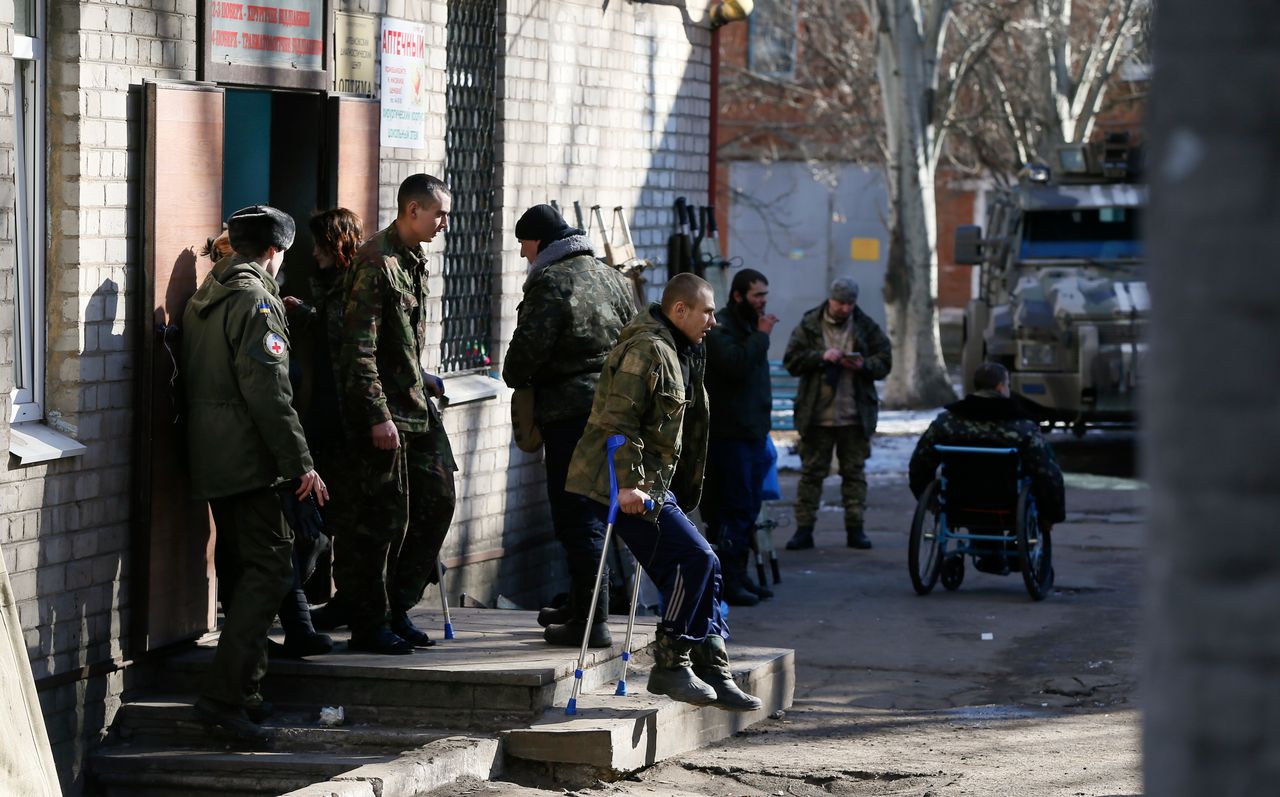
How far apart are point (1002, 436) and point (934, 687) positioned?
244 centimetres

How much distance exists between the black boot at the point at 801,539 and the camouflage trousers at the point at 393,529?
574cm

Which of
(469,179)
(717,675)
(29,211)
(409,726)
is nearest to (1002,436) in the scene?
(469,179)

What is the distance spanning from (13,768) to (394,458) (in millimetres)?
2286

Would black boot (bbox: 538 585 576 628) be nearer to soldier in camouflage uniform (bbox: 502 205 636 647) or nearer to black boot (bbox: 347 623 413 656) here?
soldier in camouflage uniform (bbox: 502 205 636 647)

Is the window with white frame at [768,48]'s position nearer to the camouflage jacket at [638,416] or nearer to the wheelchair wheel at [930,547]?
the wheelchair wheel at [930,547]

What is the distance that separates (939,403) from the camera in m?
22.9

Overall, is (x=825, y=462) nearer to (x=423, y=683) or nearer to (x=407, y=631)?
(x=407, y=631)

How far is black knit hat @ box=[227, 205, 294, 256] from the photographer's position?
21.1ft

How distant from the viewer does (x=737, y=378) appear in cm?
1029

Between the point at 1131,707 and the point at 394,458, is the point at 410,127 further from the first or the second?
the point at 1131,707

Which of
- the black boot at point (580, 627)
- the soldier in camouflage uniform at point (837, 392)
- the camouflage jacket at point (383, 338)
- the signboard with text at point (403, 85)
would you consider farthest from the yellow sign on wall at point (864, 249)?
the camouflage jacket at point (383, 338)

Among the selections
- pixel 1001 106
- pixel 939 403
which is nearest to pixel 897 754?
pixel 939 403

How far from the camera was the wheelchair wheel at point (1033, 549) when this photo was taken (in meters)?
10.4

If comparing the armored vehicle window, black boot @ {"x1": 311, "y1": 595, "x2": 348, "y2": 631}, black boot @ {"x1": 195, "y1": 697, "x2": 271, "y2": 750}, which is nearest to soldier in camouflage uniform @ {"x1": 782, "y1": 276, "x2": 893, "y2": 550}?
black boot @ {"x1": 311, "y1": 595, "x2": 348, "y2": 631}
